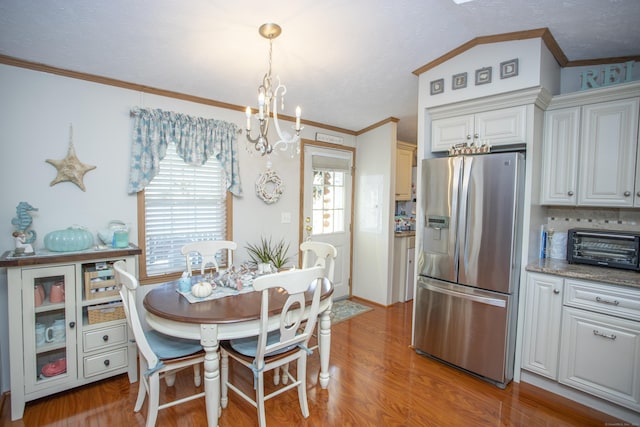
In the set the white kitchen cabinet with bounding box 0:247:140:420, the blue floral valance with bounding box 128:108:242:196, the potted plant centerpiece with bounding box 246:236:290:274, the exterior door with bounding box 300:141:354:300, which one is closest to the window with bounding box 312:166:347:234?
the exterior door with bounding box 300:141:354:300

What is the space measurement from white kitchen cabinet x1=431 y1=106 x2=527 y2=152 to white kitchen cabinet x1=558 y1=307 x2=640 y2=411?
4.47 ft

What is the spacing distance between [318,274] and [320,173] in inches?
95.3

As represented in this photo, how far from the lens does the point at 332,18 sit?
81.6 inches

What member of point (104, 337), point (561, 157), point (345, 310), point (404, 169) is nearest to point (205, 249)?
point (104, 337)

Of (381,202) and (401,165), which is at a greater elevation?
(401,165)

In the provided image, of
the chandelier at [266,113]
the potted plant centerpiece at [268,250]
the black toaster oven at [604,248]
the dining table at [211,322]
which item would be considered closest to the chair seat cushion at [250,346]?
the dining table at [211,322]

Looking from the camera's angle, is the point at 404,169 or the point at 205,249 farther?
the point at 404,169

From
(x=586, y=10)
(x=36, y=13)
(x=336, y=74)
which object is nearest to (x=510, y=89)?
(x=586, y=10)

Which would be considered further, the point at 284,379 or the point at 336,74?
the point at 336,74

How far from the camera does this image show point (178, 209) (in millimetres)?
2916

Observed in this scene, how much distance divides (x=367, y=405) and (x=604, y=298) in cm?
177

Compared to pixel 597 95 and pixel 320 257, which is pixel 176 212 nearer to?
pixel 320 257

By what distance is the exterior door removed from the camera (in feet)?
12.9

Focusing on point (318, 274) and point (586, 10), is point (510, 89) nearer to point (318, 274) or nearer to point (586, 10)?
point (586, 10)
